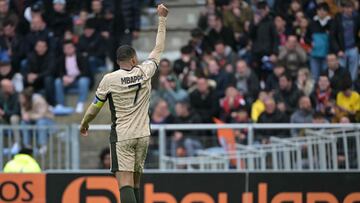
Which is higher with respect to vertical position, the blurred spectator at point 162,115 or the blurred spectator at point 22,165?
the blurred spectator at point 162,115

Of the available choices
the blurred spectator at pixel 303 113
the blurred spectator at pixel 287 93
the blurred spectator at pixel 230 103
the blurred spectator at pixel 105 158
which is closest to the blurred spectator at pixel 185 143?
the blurred spectator at pixel 105 158

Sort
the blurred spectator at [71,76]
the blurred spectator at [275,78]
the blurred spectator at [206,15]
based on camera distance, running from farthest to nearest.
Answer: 1. the blurred spectator at [206,15]
2. the blurred spectator at [71,76]
3. the blurred spectator at [275,78]

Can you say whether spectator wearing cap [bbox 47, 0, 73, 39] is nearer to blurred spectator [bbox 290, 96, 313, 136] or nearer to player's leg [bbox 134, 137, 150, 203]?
blurred spectator [bbox 290, 96, 313, 136]

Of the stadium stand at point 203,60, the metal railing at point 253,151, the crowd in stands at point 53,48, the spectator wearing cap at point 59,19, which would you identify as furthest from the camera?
the spectator wearing cap at point 59,19

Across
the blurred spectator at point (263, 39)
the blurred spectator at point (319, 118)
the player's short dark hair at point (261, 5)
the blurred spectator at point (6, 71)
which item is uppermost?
the player's short dark hair at point (261, 5)

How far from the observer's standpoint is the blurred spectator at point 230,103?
21.4m

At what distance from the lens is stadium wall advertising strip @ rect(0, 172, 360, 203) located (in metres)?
15.4

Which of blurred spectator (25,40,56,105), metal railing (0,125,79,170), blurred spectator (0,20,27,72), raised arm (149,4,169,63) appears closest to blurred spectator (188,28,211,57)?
blurred spectator (25,40,56,105)

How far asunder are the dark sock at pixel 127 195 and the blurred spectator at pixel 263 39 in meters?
9.68

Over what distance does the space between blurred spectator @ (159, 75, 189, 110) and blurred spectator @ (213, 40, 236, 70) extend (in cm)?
101

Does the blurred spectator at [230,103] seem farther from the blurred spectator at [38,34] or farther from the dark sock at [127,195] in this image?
the dark sock at [127,195]

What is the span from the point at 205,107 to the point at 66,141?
305 centimetres

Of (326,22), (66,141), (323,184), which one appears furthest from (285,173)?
(326,22)

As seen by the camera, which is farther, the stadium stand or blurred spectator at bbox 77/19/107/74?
blurred spectator at bbox 77/19/107/74
